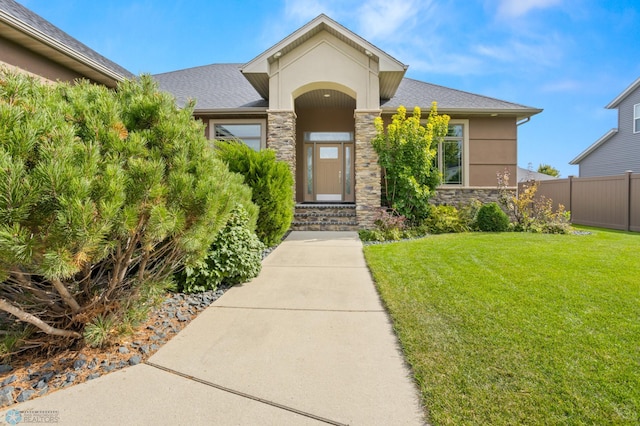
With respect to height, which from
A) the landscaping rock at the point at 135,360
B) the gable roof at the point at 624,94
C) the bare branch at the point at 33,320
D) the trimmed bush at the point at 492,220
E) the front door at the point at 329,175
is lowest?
the landscaping rock at the point at 135,360

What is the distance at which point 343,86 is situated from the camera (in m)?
9.75

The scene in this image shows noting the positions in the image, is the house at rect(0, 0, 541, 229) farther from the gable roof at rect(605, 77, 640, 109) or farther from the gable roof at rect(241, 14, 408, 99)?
the gable roof at rect(605, 77, 640, 109)

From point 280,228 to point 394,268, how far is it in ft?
9.72

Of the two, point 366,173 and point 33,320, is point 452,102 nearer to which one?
point 366,173

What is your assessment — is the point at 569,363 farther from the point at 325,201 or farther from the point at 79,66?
the point at 325,201

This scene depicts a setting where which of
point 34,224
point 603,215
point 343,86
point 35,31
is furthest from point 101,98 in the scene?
point 603,215

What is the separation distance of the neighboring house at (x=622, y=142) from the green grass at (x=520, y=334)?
1534 centimetres

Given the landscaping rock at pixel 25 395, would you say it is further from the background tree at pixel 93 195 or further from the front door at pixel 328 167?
the front door at pixel 328 167

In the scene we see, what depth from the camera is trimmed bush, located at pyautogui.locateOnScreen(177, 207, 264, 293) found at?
4270 mm

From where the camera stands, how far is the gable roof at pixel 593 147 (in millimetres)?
17844

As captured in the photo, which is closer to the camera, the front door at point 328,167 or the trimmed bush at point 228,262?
the trimmed bush at point 228,262

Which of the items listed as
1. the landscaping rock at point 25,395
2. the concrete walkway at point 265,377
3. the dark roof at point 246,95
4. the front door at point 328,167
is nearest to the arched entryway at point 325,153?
the front door at point 328,167

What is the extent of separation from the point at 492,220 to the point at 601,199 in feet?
19.7

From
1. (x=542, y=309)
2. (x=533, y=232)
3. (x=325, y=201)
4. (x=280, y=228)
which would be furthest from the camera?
(x=325, y=201)
